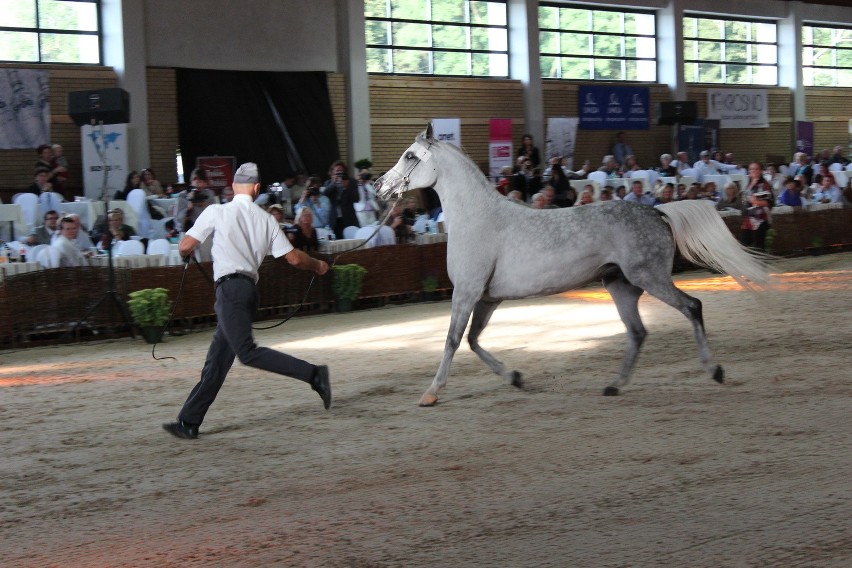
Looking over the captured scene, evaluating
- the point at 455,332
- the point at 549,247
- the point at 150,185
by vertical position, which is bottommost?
the point at 455,332

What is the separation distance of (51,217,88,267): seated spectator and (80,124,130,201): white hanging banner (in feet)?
22.4

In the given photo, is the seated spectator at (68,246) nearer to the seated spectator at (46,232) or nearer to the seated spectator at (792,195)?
the seated spectator at (46,232)

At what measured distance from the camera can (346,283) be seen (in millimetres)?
15078

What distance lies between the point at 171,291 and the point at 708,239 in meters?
→ 7.35

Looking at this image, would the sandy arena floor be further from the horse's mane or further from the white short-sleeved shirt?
the horse's mane

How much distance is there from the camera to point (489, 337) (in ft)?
38.9

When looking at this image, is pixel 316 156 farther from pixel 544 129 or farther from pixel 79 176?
pixel 544 129

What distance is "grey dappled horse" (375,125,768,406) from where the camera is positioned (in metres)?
8.02

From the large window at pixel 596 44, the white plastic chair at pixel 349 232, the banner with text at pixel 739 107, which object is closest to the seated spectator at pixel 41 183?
the white plastic chair at pixel 349 232

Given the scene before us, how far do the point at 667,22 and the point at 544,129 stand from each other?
6526 millimetres

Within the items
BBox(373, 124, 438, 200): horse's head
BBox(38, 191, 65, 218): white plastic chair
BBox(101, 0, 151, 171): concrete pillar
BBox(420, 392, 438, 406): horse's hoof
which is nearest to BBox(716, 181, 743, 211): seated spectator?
BBox(101, 0, 151, 171): concrete pillar

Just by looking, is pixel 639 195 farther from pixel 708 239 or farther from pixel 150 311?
pixel 708 239

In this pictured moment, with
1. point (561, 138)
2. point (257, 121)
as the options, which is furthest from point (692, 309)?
point (561, 138)

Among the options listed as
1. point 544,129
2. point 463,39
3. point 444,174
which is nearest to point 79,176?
point 463,39
